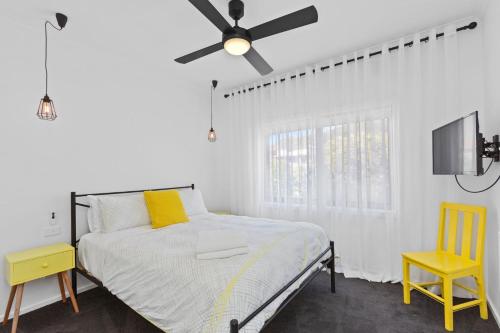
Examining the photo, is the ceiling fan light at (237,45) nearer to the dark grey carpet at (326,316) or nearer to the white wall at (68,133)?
the white wall at (68,133)

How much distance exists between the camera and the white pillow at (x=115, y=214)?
2547 mm

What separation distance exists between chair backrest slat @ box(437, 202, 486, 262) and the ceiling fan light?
2.38 metres

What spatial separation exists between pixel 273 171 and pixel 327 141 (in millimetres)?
936

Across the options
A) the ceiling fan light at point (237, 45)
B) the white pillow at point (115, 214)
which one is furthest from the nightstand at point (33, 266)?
the ceiling fan light at point (237, 45)

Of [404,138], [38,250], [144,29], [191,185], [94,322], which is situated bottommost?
[94,322]

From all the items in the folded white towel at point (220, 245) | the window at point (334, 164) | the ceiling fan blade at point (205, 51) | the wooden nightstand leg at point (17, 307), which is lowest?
the wooden nightstand leg at point (17, 307)

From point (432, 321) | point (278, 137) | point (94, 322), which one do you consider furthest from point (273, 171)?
point (94, 322)

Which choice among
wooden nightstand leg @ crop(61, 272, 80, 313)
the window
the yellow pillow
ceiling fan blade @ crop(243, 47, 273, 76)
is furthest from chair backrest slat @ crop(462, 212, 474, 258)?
wooden nightstand leg @ crop(61, 272, 80, 313)

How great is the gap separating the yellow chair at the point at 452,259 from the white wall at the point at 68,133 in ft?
10.2

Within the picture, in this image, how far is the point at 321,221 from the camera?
324 cm

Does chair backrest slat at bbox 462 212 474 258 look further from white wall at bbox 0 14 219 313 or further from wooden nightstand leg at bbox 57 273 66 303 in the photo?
wooden nightstand leg at bbox 57 273 66 303

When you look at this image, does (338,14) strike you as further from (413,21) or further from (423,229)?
(423,229)

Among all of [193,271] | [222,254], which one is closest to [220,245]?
[222,254]

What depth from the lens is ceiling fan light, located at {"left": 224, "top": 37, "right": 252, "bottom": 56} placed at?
6.31ft
